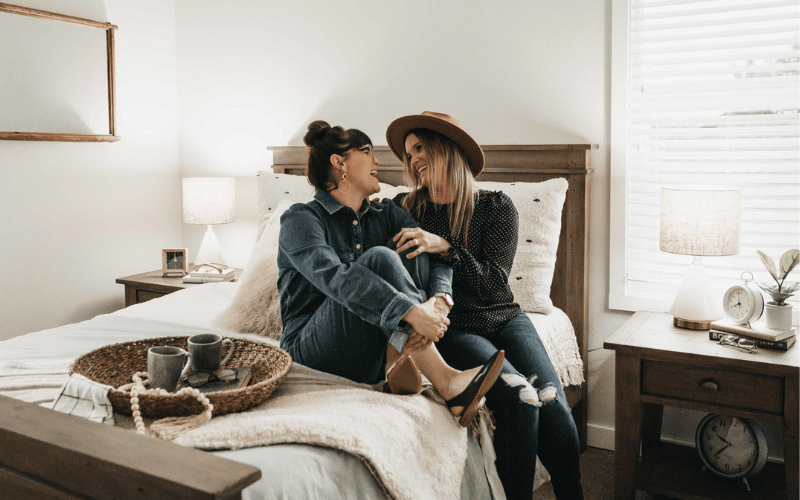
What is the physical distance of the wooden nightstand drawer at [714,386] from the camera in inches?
77.0

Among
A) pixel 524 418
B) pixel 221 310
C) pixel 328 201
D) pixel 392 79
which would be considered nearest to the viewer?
pixel 524 418

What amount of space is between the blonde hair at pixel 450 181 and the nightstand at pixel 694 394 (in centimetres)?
59

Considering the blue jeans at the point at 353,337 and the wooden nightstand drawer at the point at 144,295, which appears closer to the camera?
the blue jeans at the point at 353,337

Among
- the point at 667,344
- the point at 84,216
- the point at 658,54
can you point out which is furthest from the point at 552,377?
the point at 84,216

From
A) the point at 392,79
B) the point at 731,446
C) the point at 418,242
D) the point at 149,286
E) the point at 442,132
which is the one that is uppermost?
the point at 392,79

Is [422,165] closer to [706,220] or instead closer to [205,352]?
[706,220]

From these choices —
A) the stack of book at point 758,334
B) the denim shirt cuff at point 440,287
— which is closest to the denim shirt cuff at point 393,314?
the denim shirt cuff at point 440,287

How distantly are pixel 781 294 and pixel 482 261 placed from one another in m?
0.91

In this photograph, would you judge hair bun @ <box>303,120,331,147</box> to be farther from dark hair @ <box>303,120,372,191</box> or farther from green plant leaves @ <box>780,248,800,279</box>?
green plant leaves @ <box>780,248,800,279</box>

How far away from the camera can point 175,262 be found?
330 cm

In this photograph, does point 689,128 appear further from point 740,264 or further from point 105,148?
point 105,148

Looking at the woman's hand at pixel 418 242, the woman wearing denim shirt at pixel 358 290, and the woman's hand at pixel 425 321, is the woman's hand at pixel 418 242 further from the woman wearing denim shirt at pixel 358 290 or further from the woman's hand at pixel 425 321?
the woman's hand at pixel 425 321

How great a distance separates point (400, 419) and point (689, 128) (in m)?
1.61

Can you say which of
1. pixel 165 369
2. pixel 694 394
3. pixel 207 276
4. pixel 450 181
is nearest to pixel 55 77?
pixel 207 276
